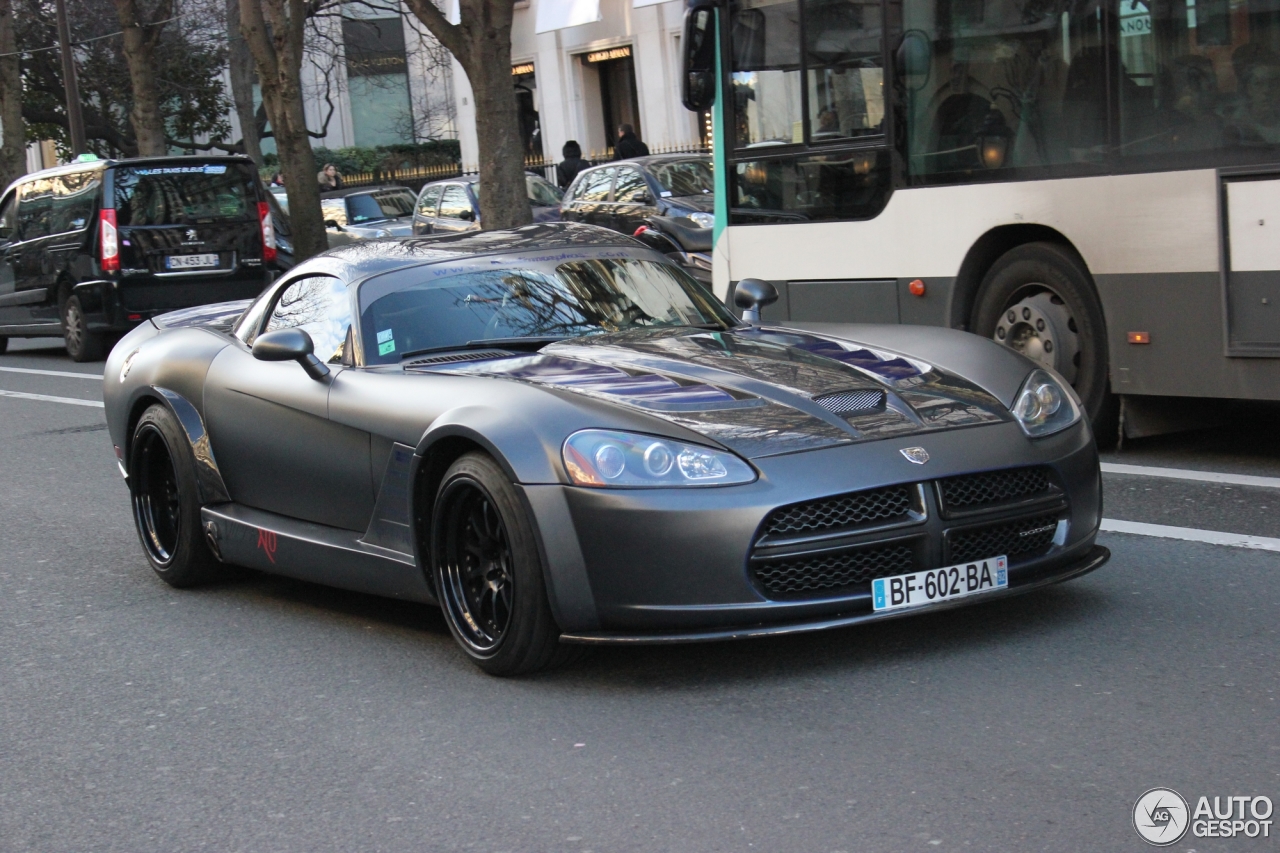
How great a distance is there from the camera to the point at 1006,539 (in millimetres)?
4871

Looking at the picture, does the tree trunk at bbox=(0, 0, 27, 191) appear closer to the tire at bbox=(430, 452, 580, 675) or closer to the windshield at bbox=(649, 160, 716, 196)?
the windshield at bbox=(649, 160, 716, 196)

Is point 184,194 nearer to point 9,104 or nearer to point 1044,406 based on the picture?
point 1044,406

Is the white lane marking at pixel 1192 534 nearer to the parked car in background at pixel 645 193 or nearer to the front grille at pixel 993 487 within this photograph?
the front grille at pixel 993 487

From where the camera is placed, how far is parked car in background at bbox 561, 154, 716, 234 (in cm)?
1841

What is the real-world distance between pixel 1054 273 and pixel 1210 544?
8.65 feet

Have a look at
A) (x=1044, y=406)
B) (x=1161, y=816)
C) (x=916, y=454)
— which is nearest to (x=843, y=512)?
(x=916, y=454)

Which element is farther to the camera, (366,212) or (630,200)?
(366,212)

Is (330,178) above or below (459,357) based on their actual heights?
above

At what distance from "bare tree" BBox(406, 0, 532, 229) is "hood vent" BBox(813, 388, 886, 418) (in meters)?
12.4

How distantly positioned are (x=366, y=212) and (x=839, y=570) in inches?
974

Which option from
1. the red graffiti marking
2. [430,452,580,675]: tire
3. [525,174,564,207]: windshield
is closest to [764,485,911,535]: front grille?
[430,452,580,675]: tire

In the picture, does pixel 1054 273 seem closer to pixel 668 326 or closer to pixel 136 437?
pixel 668 326

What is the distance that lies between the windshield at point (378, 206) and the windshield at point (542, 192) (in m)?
5.14

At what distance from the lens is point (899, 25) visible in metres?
9.09
